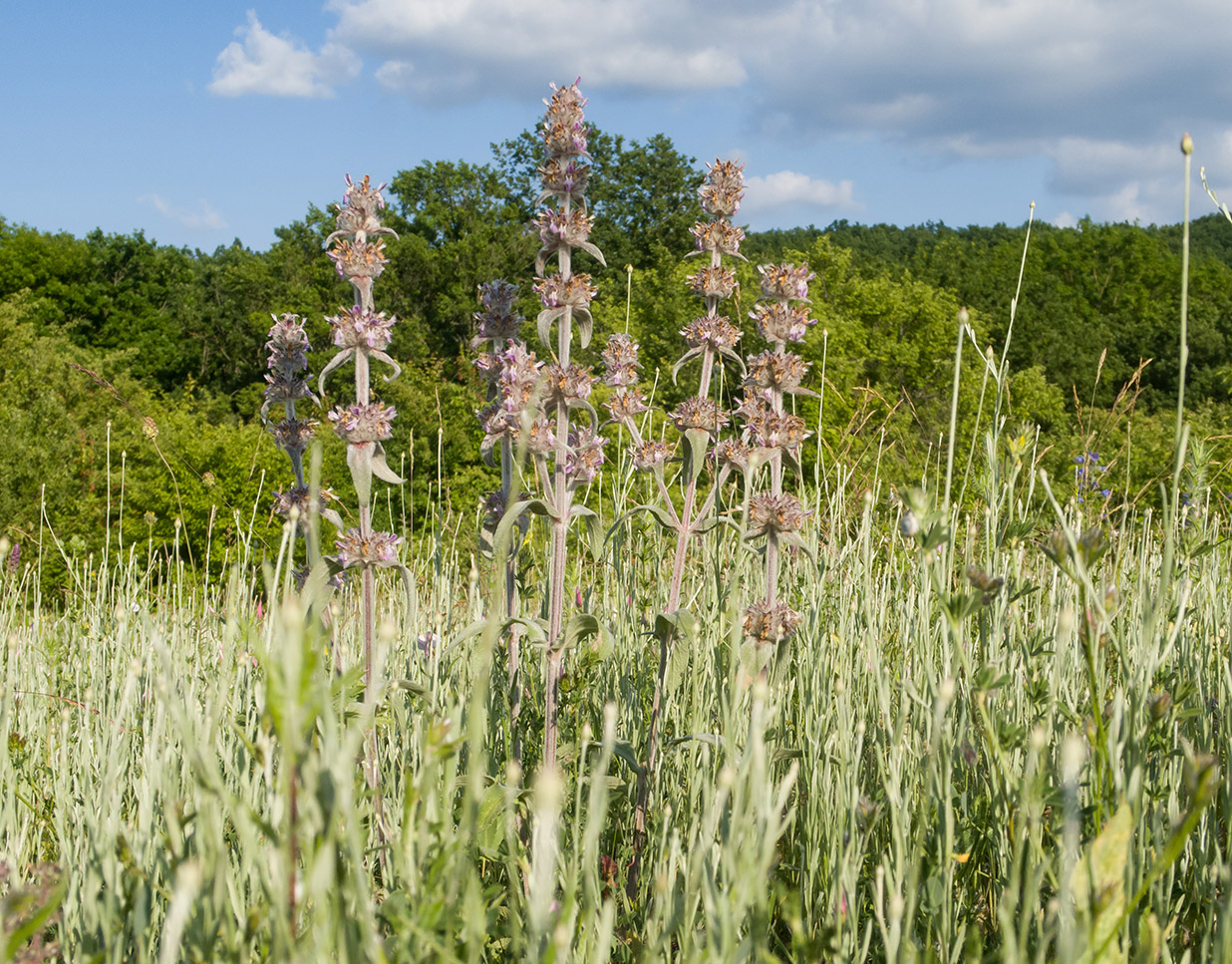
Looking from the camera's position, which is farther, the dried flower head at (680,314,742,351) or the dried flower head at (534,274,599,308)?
the dried flower head at (680,314,742,351)

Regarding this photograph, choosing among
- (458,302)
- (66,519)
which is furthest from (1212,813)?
(458,302)

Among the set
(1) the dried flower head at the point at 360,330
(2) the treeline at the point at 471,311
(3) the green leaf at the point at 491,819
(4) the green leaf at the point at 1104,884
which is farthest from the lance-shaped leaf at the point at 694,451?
(2) the treeline at the point at 471,311

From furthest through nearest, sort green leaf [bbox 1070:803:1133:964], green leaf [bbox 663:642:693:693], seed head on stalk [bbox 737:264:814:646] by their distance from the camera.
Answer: seed head on stalk [bbox 737:264:814:646], green leaf [bbox 663:642:693:693], green leaf [bbox 1070:803:1133:964]

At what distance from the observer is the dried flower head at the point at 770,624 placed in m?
1.79

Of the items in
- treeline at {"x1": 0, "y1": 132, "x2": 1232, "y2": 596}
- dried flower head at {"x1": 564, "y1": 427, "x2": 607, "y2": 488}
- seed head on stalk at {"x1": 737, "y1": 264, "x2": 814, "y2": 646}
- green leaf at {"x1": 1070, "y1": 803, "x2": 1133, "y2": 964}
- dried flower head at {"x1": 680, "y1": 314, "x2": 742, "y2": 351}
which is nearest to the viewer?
green leaf at {"x1": 1070, "y1": 803, "x2": 1133, "y2": 964}

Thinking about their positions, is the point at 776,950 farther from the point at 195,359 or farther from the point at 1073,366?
the point at 1073,366

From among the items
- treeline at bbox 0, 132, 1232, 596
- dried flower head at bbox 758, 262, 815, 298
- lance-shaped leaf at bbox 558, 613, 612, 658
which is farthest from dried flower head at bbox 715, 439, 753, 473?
treeline at bbox 0, 132, 1232, 596

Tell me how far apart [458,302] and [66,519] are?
1958 cm

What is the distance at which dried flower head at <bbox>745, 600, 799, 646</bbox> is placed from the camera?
1795mm

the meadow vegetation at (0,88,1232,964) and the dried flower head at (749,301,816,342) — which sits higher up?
the dried flower head at (749,301,816,342)

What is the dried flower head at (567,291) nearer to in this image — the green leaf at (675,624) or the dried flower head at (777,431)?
the dried flower head at (777,431)

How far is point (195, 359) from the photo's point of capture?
3431 cm

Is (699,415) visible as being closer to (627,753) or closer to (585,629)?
(585,629)

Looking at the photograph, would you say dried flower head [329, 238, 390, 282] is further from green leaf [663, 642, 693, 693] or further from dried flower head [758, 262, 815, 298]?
green leaf [663, 642, 693, 693]
